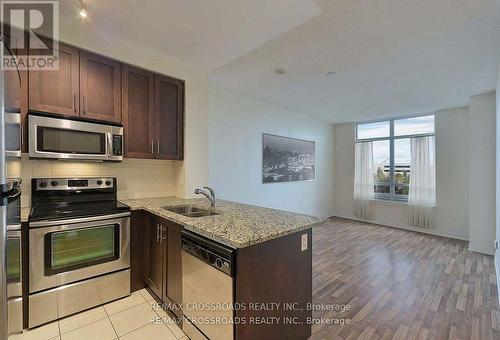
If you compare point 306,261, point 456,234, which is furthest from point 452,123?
point 306,261

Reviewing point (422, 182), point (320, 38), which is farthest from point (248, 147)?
point (422, 182)

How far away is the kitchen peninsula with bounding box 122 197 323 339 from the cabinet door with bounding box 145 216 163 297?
0.4 inches

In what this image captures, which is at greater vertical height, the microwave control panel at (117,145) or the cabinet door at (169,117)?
the cabinet door at (169,117)

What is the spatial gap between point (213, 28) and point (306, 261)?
6.89ft

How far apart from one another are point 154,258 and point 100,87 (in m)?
1.80

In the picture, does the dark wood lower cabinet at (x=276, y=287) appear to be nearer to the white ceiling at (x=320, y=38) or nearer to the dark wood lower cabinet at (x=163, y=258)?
the dark wood lower cabinet at (x=163, y=258)

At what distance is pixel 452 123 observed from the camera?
467 cm

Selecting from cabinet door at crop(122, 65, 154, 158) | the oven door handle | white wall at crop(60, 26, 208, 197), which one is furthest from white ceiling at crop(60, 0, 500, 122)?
the oven door handle

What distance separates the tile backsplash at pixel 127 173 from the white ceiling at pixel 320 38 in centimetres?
131

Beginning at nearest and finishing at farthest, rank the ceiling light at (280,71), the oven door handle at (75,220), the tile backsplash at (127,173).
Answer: the oven door handle at (75,220) < the tile backsplash at (127,173) < the ceiling light at (280,71)

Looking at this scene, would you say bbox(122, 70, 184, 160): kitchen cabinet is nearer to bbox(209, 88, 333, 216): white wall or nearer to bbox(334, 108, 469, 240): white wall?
bbox(209, 88, 333, 216): white wall

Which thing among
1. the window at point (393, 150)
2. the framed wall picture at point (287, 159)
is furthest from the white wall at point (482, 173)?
the framed wall picture at point (287, 159)

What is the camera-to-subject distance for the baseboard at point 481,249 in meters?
3.78

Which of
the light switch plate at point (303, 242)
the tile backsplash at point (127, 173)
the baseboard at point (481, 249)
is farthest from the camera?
the baseboard at point (481, 249)
